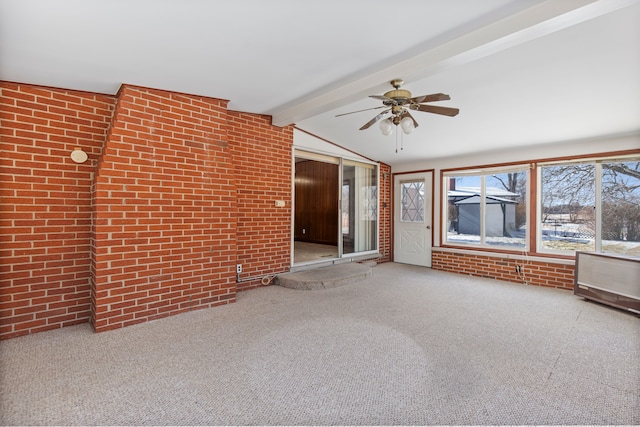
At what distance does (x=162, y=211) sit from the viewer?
3078 mm

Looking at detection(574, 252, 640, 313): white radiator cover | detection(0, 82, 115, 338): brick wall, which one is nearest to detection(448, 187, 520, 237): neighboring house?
detection(574, 252, 640, 313): white radiator cover

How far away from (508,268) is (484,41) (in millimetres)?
4062

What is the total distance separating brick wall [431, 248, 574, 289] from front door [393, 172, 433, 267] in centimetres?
33

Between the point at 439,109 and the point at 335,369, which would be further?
the point at 439,109

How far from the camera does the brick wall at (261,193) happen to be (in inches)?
158

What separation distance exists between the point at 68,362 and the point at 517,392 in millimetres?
3203

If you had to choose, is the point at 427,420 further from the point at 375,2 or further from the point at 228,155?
the point at 228,155

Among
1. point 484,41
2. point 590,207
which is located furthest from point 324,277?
point 590,207

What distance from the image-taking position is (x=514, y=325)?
2.93m

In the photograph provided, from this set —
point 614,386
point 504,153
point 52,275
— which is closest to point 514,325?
point 614,386

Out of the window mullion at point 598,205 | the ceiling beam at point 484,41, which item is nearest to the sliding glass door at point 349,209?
the ceiling beam at point 484,41

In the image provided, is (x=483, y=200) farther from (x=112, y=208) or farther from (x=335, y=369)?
(x=112, y=208)

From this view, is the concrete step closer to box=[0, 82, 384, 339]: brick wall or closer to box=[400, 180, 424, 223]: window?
box=[0, 82, 384, 339]: brick wall

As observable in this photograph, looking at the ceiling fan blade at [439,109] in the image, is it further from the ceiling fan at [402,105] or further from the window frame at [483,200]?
the window frame at [483,200]
